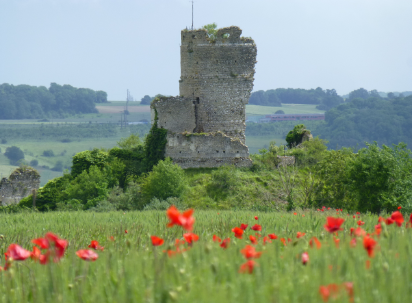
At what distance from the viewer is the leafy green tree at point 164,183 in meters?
28.6

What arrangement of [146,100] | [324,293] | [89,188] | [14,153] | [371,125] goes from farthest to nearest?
[146,100] < [14,153] < [371,125] < [89,188] < [324,293]

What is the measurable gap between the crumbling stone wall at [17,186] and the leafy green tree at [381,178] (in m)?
19.5

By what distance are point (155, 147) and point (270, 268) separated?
27210 mm

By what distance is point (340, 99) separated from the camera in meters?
188

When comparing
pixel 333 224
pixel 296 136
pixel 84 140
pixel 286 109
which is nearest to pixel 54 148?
pixel 84 140

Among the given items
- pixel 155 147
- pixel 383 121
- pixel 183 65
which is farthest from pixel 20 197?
pixel 383 121

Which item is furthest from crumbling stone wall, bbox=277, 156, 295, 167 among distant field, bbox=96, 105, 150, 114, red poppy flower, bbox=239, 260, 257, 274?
distant field, bbox=96, 105, 150, 114

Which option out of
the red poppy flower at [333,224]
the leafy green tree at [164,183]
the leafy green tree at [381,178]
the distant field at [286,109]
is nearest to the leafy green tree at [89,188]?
the leafy green tree at [164,183]

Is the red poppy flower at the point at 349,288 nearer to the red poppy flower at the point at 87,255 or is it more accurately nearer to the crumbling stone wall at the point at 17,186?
the red poppy flower at the point at 87,255

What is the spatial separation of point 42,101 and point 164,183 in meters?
157

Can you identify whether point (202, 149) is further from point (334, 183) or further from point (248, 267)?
point (248, 267)

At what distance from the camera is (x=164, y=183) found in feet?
93.8

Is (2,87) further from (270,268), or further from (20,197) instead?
(270,268)

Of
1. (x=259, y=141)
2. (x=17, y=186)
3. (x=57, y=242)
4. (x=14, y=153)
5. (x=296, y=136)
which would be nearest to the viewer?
(x=57, y=242)
